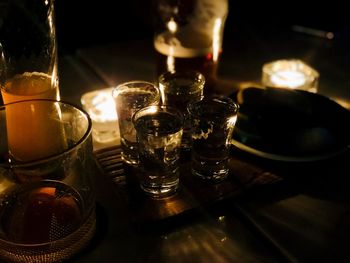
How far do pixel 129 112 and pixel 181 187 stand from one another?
0.17 metres

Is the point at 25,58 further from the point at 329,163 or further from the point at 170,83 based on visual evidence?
the point at 329,163

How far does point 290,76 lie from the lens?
116 cm

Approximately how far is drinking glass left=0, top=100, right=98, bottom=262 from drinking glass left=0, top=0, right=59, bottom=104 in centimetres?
5

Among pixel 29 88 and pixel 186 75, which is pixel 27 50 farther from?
pixel 186 75

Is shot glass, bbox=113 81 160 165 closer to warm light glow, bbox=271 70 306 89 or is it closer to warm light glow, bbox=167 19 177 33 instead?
warm light glow, bbox=167 19 177 33

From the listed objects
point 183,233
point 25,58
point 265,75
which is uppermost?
point 25,58

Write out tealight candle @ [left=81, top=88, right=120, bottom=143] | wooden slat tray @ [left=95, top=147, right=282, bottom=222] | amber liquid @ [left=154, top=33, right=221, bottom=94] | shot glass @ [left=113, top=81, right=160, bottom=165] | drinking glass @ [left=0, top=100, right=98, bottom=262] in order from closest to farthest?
1. drinking glass @ [left=0, top=100, right=98, bottom=262]
2. wooden slat tray @ [left=95, top=147, right=282, bottom=222]
3. shot glass @ [left=113, top=81, right=160, bottom=165]
4. tealight candle @ [left=81, top=88, right=120, bottom=143]
5. amber liquid @ [left=154, top=33, right=221, bottom=94]

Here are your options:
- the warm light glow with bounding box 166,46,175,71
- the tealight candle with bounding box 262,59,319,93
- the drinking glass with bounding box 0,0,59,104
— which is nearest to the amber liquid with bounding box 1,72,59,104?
the drinking glass with bounding box 0,0,59,104

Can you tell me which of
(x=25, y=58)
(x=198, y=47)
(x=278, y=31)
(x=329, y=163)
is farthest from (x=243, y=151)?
(x=278, y=31)

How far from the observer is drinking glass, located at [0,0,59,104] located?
0.76 m

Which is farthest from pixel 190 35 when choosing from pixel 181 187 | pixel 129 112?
pixel 181 187

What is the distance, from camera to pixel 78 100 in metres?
1.11

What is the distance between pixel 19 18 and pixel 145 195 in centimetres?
38

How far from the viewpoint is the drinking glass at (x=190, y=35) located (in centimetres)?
107
